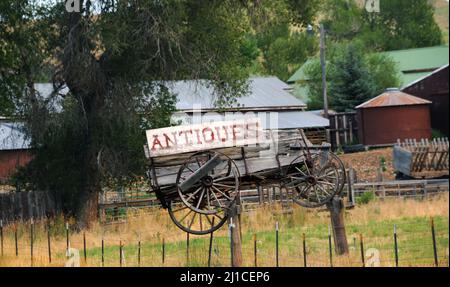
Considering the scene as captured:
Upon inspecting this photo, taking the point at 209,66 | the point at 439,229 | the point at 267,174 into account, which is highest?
the point at 209,66

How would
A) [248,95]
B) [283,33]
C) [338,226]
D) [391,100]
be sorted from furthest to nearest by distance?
1. [283,33]
2. [391,100]
3. [248,95]
4. [338,226]

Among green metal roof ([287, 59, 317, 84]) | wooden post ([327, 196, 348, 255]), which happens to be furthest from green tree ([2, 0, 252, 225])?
green metal roof ([287, 59, 317, 84])

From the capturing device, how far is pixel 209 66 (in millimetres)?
22641

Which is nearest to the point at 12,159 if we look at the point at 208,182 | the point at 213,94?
the point at 213,94

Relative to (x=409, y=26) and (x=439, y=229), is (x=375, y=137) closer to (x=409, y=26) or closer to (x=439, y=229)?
(x=409, y=26)

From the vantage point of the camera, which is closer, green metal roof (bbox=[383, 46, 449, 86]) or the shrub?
the shrub

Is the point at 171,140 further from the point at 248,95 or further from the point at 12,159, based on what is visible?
the point at 12,159

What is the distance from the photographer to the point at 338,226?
1603cm

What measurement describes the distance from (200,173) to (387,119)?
1741cm

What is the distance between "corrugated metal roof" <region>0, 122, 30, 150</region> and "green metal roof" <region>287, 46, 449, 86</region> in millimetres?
10318

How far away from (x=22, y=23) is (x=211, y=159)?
33.7 ft

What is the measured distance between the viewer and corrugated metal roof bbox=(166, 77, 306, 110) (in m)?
23.5

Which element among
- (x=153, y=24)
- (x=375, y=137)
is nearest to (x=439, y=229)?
(x=153, y=24)

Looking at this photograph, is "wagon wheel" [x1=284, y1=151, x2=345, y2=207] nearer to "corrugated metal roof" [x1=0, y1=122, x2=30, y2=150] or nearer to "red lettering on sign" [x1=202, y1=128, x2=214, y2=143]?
"red lettering on sign" [x1=202, y1=128, x2=214, y2=143]
